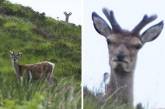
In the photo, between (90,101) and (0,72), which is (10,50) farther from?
(90,101)

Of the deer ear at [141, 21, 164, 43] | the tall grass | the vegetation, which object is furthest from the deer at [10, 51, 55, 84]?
the deer ear at [141, 21, 164, 43]

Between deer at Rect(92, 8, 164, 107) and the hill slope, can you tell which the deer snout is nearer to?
deer at Rect(92, 8, 164, 107)

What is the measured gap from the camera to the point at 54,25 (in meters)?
7.54

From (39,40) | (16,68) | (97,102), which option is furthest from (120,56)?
(16,68)

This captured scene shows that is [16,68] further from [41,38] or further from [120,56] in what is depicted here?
[120,56]

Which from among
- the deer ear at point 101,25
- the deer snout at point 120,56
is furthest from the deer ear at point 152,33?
the deer ear at point 101,25

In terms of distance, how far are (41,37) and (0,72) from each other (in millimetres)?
708

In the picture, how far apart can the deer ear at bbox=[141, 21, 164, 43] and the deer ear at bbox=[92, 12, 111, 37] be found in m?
0.43

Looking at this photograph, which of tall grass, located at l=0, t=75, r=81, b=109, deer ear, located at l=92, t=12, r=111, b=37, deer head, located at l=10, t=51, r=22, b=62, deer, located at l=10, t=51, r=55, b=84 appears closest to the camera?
tall grass, located at l=0, t=75, r=81, b=109

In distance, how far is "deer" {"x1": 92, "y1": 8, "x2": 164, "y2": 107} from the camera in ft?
22.6

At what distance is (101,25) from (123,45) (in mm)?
366

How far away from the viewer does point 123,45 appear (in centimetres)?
693

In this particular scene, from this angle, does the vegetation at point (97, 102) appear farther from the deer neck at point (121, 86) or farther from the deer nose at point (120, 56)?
the deer nose at point (120, 56)

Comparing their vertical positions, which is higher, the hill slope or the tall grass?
the hill slope
